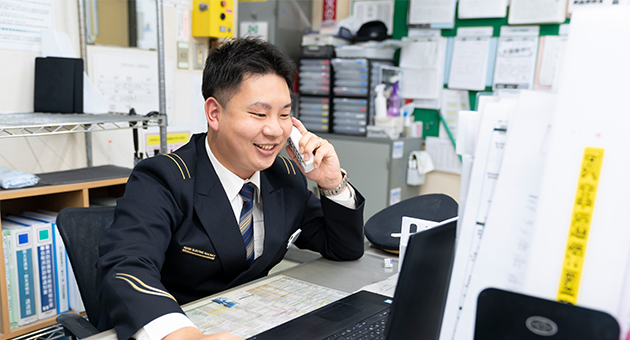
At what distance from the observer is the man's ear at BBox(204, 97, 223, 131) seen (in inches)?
48.4

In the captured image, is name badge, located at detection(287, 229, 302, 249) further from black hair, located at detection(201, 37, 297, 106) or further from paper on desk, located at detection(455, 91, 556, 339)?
paper on desk, located at detection(455, 91, 556, 339)

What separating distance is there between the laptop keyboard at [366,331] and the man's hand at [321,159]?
453 millimetres

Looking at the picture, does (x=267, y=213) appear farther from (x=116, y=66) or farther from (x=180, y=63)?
(x=180, y=63)

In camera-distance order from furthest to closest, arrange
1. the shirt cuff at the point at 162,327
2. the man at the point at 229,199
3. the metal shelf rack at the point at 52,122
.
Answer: the metal shelf rack at the point at 52,122, the man at the point at 229,199, the shirt cuff at the point at 162,327

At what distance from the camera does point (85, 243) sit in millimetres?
1238

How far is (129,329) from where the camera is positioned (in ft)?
2.71

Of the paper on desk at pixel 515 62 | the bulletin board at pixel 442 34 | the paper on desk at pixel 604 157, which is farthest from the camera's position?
the bulletin board at pixel 442 34

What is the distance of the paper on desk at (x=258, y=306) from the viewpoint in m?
0.94


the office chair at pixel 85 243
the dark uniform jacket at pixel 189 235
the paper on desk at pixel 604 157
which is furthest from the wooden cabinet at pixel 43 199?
the paper on desk at pixel 604 157

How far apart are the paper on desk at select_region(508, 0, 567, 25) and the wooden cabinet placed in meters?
2.59

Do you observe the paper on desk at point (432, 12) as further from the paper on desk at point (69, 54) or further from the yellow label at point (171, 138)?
the paper on desk at point (69, 54)

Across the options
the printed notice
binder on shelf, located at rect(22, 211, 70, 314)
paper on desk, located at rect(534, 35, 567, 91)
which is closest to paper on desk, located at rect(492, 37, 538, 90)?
paper on desk, located at rect(534, 35, 567, 91)

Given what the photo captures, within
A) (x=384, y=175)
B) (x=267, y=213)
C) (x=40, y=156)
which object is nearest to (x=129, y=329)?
(x=267, y=213)

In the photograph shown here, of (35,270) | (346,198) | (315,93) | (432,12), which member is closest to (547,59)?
(432,12)
